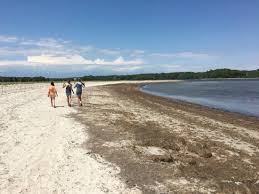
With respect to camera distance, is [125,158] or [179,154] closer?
[125,158]

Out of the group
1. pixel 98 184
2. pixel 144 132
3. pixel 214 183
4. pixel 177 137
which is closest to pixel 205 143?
pixel 177 137

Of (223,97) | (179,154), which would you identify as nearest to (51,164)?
(179,154)

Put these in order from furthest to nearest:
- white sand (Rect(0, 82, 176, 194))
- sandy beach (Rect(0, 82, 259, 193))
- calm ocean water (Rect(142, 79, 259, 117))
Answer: calm ocean water (Rect(142, 79, 259, 117))
sandy beach (Rect(0, 82, 259, 193))
white sand (Rect(0, 82, 176, 194))

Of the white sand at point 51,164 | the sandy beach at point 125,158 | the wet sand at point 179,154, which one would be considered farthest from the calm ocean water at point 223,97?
the white sand at point 51,164

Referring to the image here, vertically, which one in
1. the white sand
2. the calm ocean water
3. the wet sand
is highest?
the white sand

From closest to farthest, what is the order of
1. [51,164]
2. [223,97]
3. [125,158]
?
1. [51,164]
2. [125,158]
3. [223,97]

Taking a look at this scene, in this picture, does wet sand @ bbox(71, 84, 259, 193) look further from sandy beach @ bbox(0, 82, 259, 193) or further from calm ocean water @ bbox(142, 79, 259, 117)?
calm ocean water @ bbox(142, 79, 259, 117)

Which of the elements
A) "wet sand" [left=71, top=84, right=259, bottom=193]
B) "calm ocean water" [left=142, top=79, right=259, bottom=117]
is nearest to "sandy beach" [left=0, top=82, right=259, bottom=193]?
"wet sand" [left=71, top=84, right=259, bottom=193]

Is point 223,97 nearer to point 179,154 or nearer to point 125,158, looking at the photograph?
point 179,154

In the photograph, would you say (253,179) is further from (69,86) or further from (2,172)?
(69,86)

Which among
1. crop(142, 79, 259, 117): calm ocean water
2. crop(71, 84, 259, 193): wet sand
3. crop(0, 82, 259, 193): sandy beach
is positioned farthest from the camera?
crop(142, 79, 259, 117): calm ocean water

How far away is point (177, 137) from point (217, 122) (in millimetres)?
7354

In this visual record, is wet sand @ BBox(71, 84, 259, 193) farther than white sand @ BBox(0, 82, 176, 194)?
Yes

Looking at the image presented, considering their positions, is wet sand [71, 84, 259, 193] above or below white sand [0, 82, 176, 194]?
below
